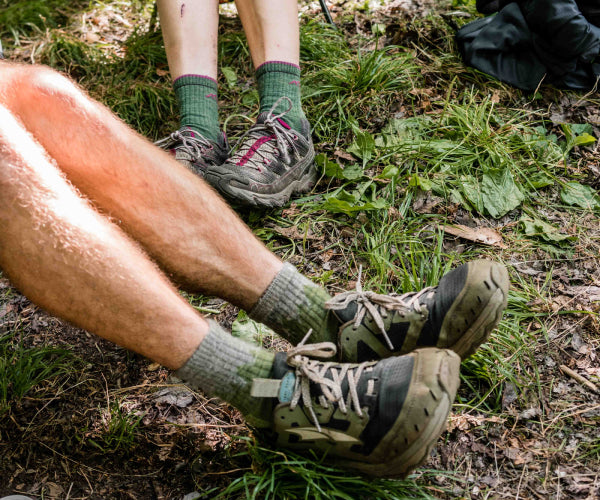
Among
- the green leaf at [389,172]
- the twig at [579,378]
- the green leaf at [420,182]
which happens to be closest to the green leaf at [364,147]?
the green leaf at [389,172]

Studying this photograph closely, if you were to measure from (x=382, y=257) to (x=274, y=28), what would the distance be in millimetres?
1171

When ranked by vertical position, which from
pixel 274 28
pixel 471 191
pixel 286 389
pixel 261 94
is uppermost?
pixel 274 28

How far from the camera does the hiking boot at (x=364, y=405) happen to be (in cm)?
132

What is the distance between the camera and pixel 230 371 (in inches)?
56.9

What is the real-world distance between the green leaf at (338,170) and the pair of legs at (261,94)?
0.23ft

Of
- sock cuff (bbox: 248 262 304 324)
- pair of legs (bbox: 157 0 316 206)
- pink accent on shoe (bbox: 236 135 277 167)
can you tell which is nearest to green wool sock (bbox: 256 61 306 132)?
pair of legs (bbox: 157 0 316 206)

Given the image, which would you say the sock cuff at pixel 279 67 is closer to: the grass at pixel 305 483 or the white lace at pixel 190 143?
the white lace at pixel 190 143

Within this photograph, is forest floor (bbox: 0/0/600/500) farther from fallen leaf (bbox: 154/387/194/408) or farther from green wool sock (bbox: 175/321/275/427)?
green wool sock (bbox: 175/321/275/427)

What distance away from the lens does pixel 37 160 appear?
1.36m

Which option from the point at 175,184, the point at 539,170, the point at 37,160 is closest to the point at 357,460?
the point at 175,184

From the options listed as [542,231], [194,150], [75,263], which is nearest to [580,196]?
[542,231]

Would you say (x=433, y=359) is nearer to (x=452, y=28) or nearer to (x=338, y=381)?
(x=338, y=381)

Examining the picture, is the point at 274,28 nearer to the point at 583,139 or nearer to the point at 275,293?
the point at 275,293

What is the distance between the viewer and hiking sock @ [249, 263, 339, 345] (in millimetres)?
1631
